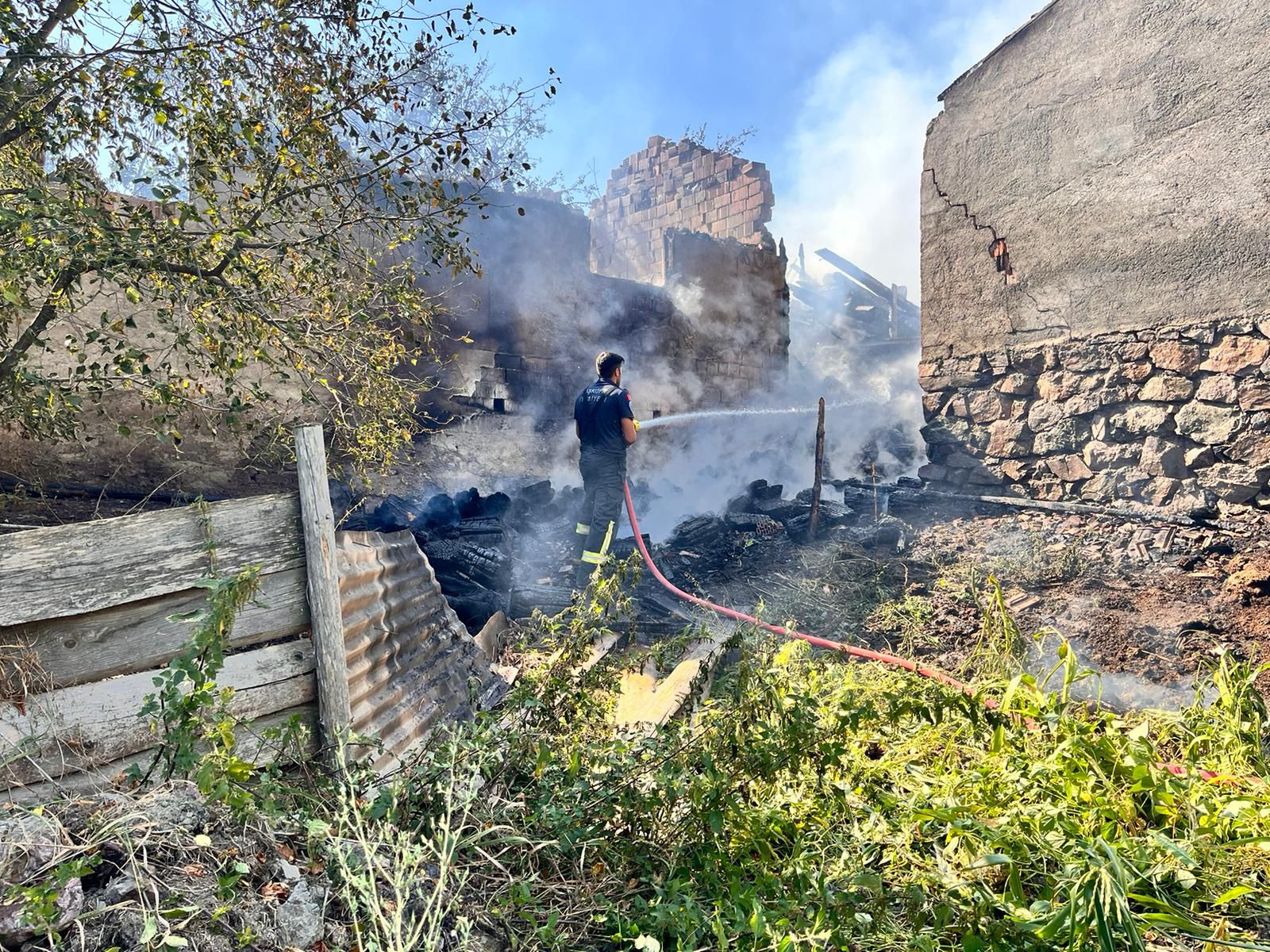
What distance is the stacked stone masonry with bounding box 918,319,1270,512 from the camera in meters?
5.76

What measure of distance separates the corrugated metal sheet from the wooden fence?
1.66 ft

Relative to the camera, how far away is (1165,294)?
6.17 meters

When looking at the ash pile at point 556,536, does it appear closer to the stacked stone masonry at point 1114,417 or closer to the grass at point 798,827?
the stacked stone masonry at point 1114,417

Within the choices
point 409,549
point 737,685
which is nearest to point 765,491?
point 409,549

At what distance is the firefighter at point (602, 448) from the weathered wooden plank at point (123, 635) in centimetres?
413

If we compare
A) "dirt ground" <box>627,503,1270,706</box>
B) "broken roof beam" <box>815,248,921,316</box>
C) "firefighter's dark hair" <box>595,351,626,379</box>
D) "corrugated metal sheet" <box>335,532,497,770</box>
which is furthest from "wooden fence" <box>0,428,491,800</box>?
"broken roof beam" <box>815,248,921,316</box>

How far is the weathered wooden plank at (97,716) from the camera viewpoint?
6.04 feet

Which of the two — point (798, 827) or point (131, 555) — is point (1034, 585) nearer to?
point (798, 827)

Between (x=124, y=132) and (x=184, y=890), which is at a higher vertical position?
(x=124, y=132)

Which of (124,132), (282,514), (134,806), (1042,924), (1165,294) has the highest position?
(124,132)

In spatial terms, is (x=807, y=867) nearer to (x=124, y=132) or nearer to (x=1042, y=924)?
(x=1042, y=924)

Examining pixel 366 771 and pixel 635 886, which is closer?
pixel 635 886

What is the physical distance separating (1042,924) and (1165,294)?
668 centimetres

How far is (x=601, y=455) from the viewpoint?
6414mm
